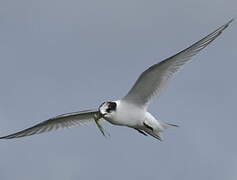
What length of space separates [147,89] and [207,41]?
259cm

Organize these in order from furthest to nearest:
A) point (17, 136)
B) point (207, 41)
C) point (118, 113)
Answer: point (17, 136)
point (118, 113)
point (207, 41)

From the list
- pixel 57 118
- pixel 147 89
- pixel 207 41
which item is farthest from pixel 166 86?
pixel 57 118

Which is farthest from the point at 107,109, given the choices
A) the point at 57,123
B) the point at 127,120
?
the point at 57,123

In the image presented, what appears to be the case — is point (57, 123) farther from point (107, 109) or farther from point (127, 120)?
point (127, 120)

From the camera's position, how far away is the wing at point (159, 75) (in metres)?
23.1

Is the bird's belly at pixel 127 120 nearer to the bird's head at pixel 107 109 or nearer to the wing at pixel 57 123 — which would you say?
the bird's head at pixel 107 109

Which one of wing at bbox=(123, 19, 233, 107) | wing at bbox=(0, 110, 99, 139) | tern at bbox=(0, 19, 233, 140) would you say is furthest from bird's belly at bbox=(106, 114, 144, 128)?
wing at bbox=(0, 110, 99, 139)

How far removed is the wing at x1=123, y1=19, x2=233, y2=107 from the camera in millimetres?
23125

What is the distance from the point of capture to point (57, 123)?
27.2 m

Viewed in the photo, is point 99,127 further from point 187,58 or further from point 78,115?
point 187,58

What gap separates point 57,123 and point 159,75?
442 cm

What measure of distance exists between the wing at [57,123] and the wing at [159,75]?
2.39 meters

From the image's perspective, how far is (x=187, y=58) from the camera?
23469mm

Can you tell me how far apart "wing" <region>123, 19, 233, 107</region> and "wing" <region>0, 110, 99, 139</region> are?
94.1 inches
